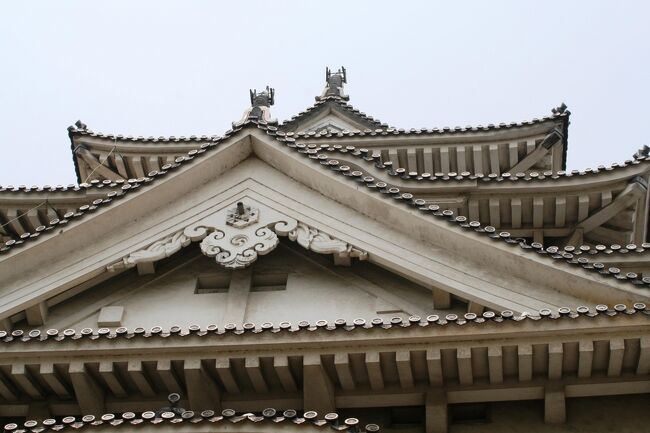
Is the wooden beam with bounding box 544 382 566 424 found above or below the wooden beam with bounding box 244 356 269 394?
below

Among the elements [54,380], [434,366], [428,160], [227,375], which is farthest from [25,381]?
[428,160]

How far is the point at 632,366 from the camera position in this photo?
10273mm

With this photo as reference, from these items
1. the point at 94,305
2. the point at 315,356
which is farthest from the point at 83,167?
the point at 315,356

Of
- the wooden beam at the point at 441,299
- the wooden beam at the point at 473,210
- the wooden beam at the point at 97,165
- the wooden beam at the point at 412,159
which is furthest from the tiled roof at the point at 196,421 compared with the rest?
the wooden beam at the point at 97,165

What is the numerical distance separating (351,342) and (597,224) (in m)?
6.36

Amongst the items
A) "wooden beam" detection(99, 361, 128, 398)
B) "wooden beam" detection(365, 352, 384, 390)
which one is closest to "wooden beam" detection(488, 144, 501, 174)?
"wooden beam" detection(365, 352, 384, 390)

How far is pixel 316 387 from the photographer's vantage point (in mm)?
10508

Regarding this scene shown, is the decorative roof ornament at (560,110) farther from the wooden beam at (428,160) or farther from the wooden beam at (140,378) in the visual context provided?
the wooden beam at (140,378)

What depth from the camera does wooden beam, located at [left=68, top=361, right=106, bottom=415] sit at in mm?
10664

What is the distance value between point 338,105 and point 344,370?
43.1 feet

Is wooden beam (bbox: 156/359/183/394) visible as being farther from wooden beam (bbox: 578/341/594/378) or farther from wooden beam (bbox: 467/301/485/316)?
wooden beam (bbox: 578/341/594/378)

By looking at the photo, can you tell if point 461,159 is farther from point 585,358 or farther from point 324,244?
point 585,358

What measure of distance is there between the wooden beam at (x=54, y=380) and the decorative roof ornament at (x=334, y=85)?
13283 mm

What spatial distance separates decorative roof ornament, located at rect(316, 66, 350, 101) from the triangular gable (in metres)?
10.2
